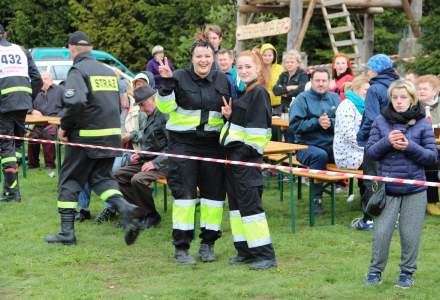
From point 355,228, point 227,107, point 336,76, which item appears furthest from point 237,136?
point 336,76

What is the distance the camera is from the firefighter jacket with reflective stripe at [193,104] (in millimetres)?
6957

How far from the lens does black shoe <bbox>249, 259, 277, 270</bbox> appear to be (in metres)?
6.89

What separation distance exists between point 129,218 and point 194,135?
101cm

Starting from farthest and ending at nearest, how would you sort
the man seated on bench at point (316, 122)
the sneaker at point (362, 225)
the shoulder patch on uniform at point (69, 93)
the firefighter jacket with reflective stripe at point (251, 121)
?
1. the man seated on bench at point (316, 122)
2. the sneaker at point (362, 225)
3. the shoulder patch on uniform at point (69, 93)
4. the firefighter jacket with reflective stripe at point (251, 121)

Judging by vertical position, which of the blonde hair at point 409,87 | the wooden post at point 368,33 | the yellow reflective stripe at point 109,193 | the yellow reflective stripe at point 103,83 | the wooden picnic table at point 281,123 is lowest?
the yellow reflective stripe at point 109,193

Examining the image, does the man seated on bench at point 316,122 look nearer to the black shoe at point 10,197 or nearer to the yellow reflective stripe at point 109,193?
the yellow reflective stripe at point 109,193

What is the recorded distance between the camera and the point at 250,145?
682cm

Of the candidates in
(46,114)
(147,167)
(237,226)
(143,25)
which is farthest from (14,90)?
(143,25)

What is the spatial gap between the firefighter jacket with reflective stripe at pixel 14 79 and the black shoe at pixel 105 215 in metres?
1.88

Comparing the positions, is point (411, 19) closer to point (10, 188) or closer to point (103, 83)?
point (10, 188)

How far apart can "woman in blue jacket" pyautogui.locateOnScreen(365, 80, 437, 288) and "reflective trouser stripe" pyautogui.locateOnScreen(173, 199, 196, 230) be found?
1715mm

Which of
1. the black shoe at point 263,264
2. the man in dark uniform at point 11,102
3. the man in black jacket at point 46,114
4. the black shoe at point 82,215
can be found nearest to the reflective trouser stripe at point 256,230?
the black shoe at point 263,264

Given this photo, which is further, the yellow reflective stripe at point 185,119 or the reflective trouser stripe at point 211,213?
the reflective trouser stripe at point 211,213

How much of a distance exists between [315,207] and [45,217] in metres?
3.06
